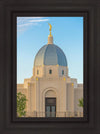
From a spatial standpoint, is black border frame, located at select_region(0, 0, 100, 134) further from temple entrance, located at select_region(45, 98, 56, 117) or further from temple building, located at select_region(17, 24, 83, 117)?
temple entrance, located at select_region(45, 98, 56, 117)

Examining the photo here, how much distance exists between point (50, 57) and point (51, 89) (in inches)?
70.9

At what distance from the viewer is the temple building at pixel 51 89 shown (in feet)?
29.3

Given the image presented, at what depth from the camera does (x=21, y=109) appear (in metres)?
8.48

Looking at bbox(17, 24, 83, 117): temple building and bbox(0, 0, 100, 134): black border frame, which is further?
bbox(17, 24, 83, 117): temple building

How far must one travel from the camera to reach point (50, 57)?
10.0 metres

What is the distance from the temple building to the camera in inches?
352

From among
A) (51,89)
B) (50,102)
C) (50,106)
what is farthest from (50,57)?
(50,106)

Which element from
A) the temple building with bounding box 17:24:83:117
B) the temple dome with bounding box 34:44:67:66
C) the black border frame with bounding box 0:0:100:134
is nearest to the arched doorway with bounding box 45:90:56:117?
the temple building with bounding box 17:24:83:117

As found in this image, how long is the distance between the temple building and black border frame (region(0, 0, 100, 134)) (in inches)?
319
